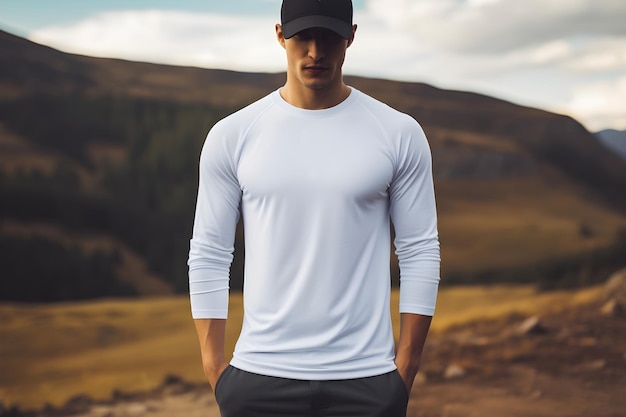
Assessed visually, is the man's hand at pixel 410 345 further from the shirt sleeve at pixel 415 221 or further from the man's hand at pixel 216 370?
the man's hand at pixel 216 370

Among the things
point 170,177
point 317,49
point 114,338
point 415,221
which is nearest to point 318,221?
point 415,221

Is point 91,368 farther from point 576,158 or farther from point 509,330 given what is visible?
point 576,158

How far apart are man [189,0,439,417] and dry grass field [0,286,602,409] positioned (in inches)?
192

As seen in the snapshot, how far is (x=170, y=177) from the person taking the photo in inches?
376

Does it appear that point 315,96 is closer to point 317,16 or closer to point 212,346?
point 317,16

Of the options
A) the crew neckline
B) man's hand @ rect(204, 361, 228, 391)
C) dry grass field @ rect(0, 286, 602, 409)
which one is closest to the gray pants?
man's hand @ rect(204, 361, 228, 391)

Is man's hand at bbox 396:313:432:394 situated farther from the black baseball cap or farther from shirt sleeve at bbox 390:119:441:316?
the black baseball cap

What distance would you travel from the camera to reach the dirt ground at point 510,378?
5.36m

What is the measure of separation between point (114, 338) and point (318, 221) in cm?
650

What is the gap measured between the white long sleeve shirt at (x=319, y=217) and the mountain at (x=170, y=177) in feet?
22.7

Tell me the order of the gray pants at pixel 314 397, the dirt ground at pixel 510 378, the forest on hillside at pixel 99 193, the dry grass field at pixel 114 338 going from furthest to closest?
the forest on hillside at pixel 99 193
the dry grass field at pixel 114 338
the dirt ground at pixel 510 378
the gray pants at pixel 314 397

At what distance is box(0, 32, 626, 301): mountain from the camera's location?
8836mm

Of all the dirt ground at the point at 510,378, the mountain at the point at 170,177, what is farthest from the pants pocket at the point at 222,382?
the mountain at the point at 170,177

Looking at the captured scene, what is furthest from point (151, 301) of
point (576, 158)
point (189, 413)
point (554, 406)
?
point (576, 158)
